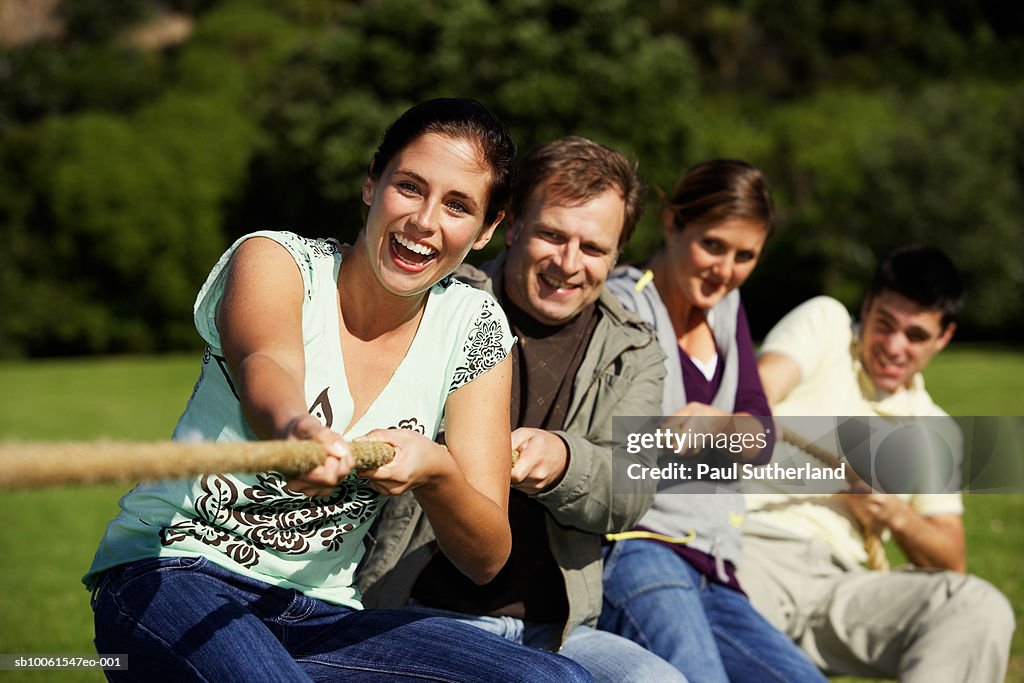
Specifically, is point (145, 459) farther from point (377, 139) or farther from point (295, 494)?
point (377, 139)

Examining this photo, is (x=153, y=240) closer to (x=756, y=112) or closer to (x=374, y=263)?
(x=756, y=112)

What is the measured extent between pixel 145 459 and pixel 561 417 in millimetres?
1768

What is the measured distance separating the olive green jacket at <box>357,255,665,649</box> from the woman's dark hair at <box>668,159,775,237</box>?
73cm

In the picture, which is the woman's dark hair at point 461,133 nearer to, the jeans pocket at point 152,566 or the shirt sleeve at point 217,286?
the shirt sleeve at point 217,286

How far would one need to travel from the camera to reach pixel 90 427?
1847 cm

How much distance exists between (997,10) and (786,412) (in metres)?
58.4

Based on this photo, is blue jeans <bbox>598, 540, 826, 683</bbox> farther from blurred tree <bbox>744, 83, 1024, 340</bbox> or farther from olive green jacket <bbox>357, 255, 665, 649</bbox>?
blurred tree <bbox>744, 83, 1024, 340</bbox>

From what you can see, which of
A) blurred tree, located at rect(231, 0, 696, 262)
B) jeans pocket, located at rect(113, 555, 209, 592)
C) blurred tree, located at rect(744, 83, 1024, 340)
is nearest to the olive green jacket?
jeans pocket, located at rect(113, 555, 209, 592)

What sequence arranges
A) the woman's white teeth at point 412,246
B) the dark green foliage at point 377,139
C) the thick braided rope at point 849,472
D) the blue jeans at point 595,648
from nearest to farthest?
the woman's white teeth at point 412,246, the blue jeans at point 595,648, the thick braided rope at point 849,472, the dark green foliage at point 377,139

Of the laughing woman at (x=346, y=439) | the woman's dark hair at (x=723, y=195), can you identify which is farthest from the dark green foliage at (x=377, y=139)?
the laughing woman at (x=346, y=439)

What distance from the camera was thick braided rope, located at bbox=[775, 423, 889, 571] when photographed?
4.44 metres

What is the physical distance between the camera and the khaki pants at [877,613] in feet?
13.2

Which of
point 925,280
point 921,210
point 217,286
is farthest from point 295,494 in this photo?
point 921,210

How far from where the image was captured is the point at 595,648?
3.28 meters
